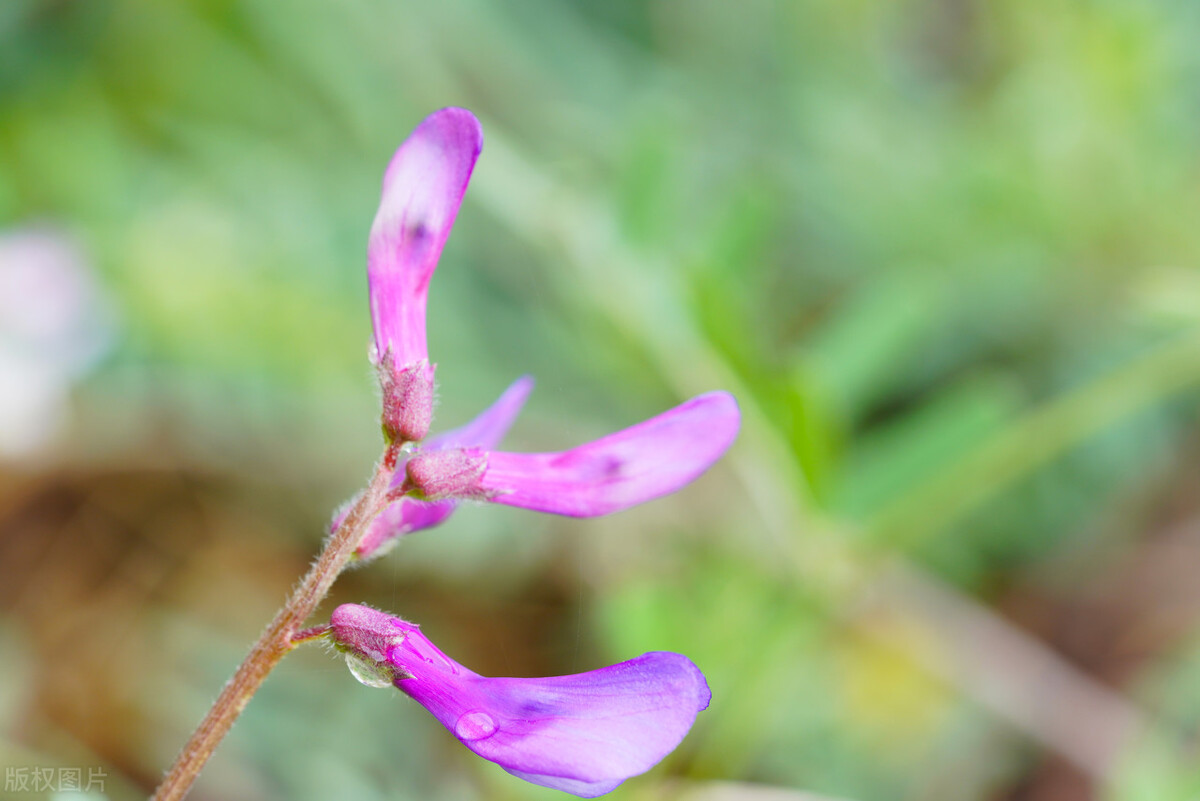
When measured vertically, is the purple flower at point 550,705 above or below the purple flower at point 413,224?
below

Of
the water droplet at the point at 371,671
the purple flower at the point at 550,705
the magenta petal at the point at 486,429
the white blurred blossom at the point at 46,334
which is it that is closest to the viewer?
the purple flower at the point at 550,705

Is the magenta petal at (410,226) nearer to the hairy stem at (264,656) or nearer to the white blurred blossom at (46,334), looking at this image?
the hairy stem at (264,656)

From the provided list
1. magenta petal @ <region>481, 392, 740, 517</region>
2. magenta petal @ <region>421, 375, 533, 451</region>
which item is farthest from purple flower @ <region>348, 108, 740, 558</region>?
magenta petal @ <region>421, 375, 533, 451</region>

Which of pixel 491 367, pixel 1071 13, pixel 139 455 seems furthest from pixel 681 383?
pixel 1071 13

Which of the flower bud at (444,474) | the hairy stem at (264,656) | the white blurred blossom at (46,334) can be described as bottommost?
the hairy stem at (264,656)

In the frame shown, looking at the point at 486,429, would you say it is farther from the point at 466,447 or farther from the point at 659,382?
the point at 659,382

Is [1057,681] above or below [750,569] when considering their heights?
above

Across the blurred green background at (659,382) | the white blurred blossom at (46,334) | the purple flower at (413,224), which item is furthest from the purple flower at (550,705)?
the white blurred blossom at (46,334)

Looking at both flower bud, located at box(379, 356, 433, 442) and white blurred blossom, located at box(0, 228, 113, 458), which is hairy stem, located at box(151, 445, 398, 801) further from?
white blurred blossom, located at box(0, 228, 113, 458)

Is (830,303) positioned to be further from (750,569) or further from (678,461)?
(678,461)
